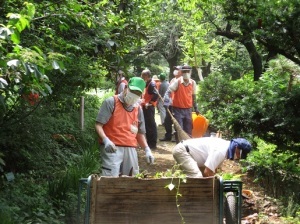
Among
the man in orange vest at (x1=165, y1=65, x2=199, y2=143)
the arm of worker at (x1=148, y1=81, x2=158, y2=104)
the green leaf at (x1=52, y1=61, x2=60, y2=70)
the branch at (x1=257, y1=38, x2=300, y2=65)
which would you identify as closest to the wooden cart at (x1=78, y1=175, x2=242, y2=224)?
the green leaf at (x1=52, y1=61, x2=60, y2=70)

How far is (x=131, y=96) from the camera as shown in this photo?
19.4 feet

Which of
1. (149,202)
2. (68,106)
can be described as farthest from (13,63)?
(68,106)

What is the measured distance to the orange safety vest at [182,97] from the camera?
10828mm

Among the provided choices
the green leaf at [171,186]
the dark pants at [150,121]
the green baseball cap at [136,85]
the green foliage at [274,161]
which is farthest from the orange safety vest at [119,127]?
the dark pants at [150,121]

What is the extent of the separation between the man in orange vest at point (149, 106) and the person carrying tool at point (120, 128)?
575cm

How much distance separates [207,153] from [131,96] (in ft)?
3.50

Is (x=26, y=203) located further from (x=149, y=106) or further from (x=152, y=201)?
(x=149, y=106)

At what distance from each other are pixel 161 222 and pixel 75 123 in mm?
7562

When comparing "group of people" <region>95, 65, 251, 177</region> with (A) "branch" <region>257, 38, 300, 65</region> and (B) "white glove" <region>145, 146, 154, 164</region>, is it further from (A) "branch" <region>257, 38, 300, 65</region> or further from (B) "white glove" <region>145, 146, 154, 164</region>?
(A) "branch" <region>257, 38, 300, 65</region>

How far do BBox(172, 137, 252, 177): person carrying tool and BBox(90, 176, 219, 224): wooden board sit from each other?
44.9 inches

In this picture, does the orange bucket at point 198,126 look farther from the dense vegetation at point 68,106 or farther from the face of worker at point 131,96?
the face of worker at point 131,96

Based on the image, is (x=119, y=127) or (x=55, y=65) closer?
(x=55, y=65)

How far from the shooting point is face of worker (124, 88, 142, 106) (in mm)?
5891

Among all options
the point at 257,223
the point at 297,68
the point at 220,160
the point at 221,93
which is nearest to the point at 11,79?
the point at 220,160
